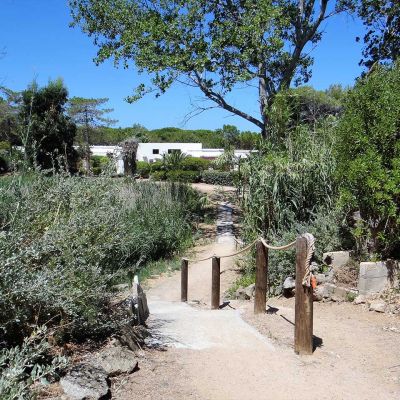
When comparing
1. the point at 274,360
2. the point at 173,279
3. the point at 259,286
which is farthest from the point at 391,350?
the point at 173,279

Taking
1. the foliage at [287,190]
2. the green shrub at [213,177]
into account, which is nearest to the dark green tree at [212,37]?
the foliage at [287,190]

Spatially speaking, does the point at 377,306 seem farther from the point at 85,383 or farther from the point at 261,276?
the point at 85,383

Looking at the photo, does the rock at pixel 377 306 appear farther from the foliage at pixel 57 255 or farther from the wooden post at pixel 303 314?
the foliage at pixel 57 255

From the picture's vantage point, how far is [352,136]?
6.61 m

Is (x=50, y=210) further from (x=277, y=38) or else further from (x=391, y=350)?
(x=277, y=38)

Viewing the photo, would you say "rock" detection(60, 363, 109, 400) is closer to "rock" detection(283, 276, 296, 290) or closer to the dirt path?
the dirt path

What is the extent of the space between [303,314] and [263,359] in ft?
1.83

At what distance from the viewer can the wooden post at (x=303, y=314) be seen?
185 inches

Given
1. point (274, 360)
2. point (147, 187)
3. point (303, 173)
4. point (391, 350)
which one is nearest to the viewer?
point (274, 360)

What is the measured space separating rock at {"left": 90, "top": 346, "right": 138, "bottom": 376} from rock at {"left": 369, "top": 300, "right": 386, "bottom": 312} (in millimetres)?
3195

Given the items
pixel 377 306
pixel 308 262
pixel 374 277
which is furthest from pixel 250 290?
pixel 308 262

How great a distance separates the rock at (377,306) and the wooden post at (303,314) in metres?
1.63

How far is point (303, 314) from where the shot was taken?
4.71 meters

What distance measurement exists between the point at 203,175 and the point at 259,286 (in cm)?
2532
